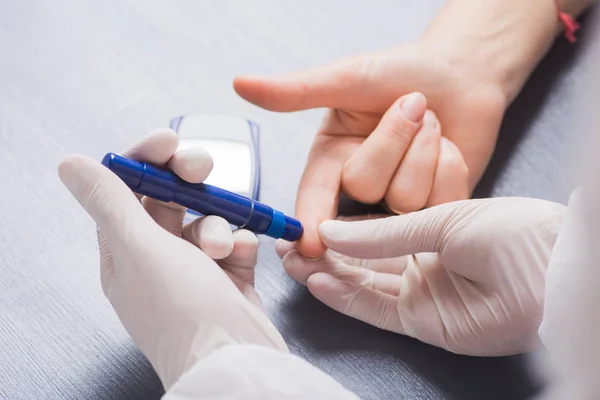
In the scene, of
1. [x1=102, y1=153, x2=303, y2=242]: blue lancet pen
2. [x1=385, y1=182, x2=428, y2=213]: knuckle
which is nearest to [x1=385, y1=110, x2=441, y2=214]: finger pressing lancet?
[x1=385, y1=182, x2=428, y2=213]: knuckle

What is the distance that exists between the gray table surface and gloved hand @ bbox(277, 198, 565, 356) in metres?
0.02

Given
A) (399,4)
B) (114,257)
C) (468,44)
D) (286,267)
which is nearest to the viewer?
(114,257)

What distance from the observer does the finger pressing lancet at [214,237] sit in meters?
0.56

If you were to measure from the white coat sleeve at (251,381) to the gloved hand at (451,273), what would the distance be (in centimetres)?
19

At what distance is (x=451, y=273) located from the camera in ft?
2.12

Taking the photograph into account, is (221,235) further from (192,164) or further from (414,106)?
(414,106)

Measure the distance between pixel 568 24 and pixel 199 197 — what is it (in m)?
0.61

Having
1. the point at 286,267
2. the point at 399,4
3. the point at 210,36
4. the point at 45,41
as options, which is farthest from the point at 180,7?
the point at 286,267

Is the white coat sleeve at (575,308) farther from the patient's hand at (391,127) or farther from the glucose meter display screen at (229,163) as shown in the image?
the glucose meter display screen at (229,163)

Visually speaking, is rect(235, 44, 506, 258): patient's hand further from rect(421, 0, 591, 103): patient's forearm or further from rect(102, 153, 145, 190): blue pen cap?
rect(102, 153, 145, 190): blue pen cap

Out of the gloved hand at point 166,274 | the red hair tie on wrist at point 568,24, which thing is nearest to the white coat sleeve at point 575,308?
the gloved hand at point 166,274

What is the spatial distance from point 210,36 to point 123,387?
0.50 m

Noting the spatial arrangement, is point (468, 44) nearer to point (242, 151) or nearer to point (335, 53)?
point (335, 53)

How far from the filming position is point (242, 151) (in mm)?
736
